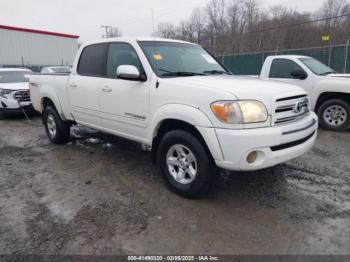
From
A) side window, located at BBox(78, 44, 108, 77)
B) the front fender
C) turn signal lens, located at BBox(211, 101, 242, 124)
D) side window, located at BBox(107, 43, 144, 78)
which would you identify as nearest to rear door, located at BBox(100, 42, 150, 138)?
side window, located at BBox(107, 43, 144, 78)

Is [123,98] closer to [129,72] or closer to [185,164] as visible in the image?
[129,72]

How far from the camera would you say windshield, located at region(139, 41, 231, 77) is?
379cm

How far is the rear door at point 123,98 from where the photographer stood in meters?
3.79

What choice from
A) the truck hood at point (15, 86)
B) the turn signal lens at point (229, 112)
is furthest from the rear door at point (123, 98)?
the truck hood at point (15, 86)

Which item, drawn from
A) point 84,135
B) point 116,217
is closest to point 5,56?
point 84,135

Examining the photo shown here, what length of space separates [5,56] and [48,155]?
93.6ft

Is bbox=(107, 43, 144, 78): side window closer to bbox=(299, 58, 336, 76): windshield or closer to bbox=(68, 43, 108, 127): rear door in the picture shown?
bbox=(68, 43, 108, 127): rear door

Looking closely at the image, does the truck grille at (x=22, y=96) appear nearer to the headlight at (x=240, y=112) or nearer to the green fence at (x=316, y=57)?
the headlight at (x=240, y=112)

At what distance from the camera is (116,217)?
312cm

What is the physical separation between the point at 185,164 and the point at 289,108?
1.34 metres

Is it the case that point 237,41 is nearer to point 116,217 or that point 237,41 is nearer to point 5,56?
point 5,56

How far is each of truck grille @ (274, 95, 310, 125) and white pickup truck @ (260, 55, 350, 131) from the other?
3758mm

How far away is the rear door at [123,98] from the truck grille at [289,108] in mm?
1579

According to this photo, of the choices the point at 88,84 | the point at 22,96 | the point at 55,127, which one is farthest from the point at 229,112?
the point at 22,96
